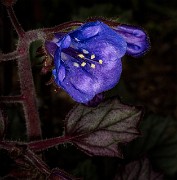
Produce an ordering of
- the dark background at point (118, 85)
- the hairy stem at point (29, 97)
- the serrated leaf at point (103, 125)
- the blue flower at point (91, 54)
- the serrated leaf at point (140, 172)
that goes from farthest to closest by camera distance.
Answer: the dark background at point (118, 85), the serrated leaf at point (140, 172), the serrated leaf at point (103, 125), the hairy stem at point (29, 97), the blue flower at point (91, 54)

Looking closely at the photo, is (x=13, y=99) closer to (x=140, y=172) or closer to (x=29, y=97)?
(x=29, y=97)

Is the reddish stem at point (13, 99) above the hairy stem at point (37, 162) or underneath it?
above

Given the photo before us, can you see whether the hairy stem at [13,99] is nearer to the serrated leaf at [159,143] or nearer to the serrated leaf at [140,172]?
the serrated leaf at [140,172]

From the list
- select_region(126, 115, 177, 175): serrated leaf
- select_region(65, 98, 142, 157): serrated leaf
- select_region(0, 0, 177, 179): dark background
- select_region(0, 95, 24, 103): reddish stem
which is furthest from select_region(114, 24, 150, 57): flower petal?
select_region(126, 115, 177, 175): serrated leaf

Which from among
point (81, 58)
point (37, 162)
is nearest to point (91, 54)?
point (81, 58)

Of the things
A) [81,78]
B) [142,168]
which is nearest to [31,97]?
[81,78]

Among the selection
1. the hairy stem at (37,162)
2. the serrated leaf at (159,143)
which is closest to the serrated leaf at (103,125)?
the hairy stem at (37,162)
